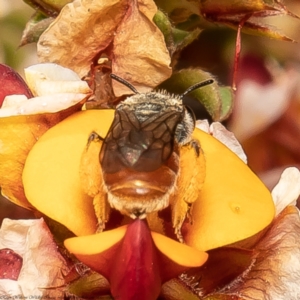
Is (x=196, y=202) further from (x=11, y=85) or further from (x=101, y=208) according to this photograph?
(x=11, y=85)

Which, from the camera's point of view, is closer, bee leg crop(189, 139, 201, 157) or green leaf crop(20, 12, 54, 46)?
bee leg crop(189, 139, 201, 157)

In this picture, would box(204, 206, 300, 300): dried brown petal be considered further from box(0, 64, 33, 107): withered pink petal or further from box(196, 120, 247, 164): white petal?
box(0, 64, 33, 107): withered pink petal

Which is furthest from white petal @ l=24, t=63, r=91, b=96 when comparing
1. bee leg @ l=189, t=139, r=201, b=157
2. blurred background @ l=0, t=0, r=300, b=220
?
blurred background @ l=0, t=0, r=300, b=220

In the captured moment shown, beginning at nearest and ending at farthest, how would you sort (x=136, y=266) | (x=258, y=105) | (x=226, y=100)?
(x=136, y=266)
(x=226, y=100)
(x=258, y=105)

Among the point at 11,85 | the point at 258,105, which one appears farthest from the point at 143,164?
the point at 258,105

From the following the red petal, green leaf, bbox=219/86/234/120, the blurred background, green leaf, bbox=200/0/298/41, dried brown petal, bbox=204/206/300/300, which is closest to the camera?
the red petal

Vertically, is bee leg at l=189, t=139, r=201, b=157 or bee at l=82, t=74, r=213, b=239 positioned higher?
bee at l=82, t=74, r=213, b=239
